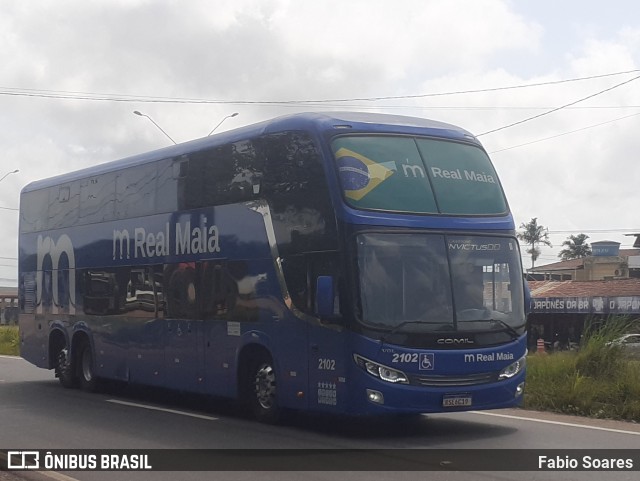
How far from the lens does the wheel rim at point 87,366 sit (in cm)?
2002

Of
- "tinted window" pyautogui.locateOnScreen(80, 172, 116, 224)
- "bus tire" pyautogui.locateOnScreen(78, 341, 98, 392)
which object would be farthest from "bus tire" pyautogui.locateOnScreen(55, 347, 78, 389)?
"tinted window" pyautogui.locateOnScreen(80, 172, 116, 224)

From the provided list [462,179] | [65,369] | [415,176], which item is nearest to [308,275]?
[415,176]

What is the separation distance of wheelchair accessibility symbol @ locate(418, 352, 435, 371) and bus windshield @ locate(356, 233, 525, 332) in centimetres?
31

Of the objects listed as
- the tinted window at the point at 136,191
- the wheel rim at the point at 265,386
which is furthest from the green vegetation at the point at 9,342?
the wheel rim at the point at 265,386

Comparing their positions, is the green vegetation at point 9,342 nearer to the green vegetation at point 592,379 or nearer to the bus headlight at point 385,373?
the green vegetation at point 592,379

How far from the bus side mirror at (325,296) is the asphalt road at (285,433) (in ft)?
5.21

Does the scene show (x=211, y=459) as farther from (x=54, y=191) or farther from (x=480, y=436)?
(x=54, y=191)

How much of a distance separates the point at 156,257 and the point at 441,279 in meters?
6.22

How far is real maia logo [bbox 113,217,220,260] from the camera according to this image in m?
15.5

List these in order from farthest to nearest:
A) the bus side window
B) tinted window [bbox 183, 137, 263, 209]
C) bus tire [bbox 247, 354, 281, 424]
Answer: tinted window [bbox 183, 137, 263, 209]
bus tire [bbox 247, 354, 281, 424]
the bus side window

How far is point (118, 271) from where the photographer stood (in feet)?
60.9

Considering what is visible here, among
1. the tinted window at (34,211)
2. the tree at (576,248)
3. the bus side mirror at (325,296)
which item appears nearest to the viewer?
the bus side mirror at (325,296)

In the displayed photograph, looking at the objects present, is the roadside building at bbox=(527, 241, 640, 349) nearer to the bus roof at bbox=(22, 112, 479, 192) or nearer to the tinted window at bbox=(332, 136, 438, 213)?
the bus roof at bbox=(22, 112, 479, 192)

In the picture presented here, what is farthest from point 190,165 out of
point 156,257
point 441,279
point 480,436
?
point 480,436
